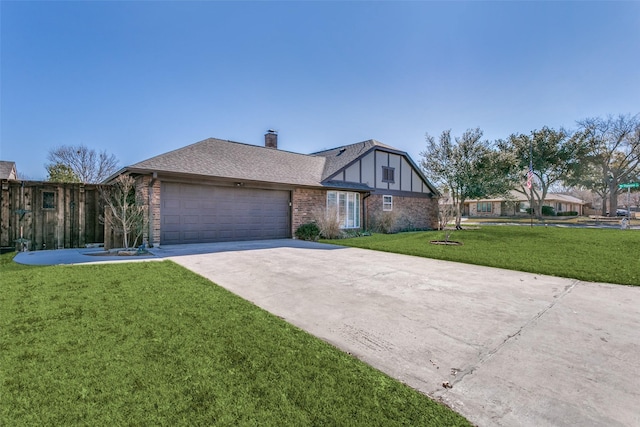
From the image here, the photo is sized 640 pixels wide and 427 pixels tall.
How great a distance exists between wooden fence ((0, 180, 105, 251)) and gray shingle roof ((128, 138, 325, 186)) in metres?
2.19

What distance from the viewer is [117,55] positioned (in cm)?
1130

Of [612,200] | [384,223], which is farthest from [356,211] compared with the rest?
[612,200]

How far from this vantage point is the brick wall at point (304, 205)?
13.3m

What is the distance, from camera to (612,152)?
107ft

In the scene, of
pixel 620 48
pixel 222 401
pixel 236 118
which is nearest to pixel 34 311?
pixel 222 401

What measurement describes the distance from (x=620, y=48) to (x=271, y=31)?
13478mm

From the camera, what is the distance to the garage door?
10.3 meters

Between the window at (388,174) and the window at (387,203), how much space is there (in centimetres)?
110

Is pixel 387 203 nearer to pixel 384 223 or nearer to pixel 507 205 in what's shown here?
pixel 384 223

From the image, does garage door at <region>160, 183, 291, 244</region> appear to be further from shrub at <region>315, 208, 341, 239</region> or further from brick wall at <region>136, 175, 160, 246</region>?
shrub at <region>315, 208, 341, 239</region>

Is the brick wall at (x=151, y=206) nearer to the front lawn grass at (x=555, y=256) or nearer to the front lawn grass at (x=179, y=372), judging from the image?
the front lawn grass at (x=179, y=372)

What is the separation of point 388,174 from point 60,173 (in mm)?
26958

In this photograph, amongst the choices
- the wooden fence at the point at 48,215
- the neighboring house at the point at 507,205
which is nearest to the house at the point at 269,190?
the wooden fence at the point at 48,215

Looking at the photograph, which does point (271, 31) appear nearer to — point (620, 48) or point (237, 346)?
point (237, 346)
